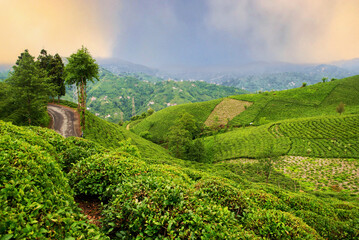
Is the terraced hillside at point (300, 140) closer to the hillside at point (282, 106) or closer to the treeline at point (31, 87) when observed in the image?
the hillside at point (282, 106)

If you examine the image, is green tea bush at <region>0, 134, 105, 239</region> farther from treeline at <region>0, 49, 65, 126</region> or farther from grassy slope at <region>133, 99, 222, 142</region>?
grassy slope at <region>133, 99, 222, 142</region>

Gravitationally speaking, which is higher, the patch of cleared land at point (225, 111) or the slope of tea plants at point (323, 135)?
the patch of cleared land at point (225, 111)

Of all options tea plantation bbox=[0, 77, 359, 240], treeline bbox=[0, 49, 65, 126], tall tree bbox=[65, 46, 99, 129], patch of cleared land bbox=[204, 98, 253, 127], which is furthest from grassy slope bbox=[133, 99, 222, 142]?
tea plantation bbox=[0, 77, 359, 240]

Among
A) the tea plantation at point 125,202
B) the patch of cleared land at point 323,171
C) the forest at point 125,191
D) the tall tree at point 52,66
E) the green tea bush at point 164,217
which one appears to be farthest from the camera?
the tall tree at point 52,66

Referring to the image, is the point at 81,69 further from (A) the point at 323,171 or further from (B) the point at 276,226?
(A) the point at 323,171

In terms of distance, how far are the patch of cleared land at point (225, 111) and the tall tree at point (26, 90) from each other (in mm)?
82412

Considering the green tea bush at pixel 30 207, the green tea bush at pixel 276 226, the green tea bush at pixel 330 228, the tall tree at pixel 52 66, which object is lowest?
the green tea bush at pixel 330 228

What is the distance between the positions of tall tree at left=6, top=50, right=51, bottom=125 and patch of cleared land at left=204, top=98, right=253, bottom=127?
270 ft

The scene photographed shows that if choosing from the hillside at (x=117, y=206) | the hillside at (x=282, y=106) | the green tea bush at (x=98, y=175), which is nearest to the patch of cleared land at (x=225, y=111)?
the hillside at (x=282, y=106)

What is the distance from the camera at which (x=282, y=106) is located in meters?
107

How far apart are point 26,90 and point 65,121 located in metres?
10.1

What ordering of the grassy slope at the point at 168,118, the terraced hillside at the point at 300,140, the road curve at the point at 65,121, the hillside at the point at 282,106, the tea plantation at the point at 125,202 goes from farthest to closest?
the grassy slope at the point at 168,118 < the hillside at the point at 282,106 < the terraced hillside at the point at 300,140 < the road curve at the point at 65,121 < the tea plantation at the point at 125,202

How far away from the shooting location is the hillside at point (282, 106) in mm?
96562

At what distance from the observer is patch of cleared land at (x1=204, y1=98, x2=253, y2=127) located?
101275 millimetres
